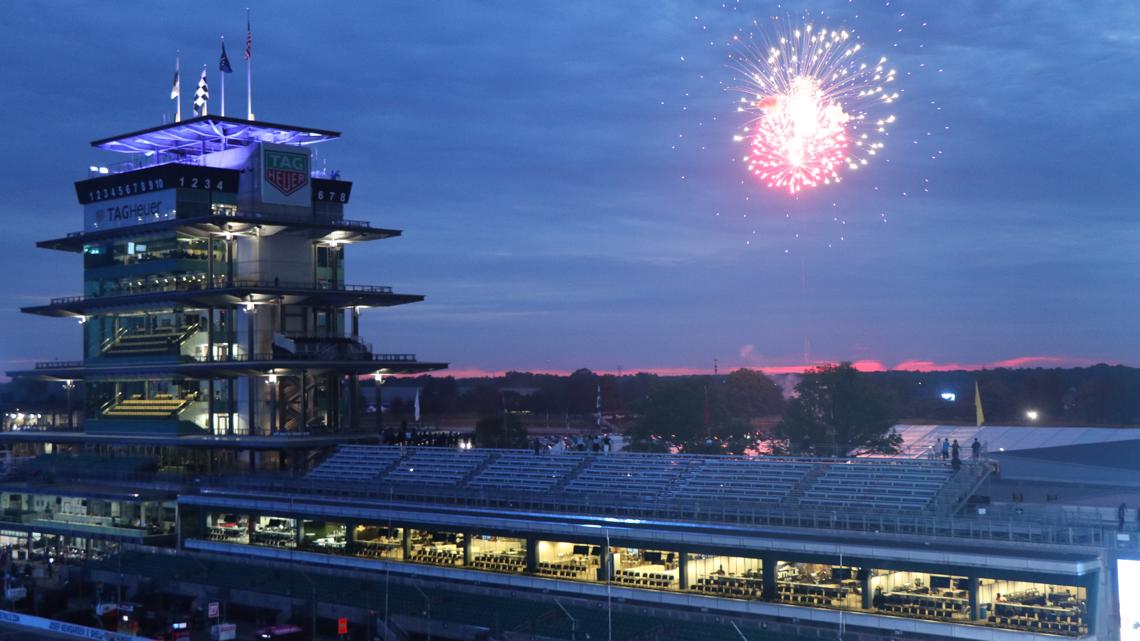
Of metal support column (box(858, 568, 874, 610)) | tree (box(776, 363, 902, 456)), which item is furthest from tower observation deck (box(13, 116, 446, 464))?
metal support column (box(858, 568, 874, 610))

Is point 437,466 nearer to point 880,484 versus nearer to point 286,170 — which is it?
point 286,170

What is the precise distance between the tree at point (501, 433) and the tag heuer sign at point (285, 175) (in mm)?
32099

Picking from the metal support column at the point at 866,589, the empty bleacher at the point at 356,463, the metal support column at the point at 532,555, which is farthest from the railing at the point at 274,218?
the metal support column at the point at 866,589

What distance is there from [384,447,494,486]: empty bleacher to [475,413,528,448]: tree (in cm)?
2977

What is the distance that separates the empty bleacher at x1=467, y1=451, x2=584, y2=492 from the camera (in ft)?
209

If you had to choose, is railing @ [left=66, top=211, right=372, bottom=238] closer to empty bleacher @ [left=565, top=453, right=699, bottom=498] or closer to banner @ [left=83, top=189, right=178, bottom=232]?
banner @ [left=83, top=189, right=178, bottom=232]

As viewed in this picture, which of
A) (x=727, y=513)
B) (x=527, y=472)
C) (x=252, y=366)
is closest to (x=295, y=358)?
(x=252, y=366)

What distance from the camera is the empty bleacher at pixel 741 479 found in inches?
2160

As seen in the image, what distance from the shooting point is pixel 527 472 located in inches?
2574

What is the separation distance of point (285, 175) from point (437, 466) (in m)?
23.5

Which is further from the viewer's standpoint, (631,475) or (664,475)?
→ (631,475)

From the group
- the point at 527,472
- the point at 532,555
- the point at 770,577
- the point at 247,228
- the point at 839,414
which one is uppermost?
the point at 247,228

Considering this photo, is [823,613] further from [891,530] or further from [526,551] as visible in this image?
[526,551]

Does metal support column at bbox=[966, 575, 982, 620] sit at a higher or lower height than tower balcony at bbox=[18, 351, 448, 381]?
lower
